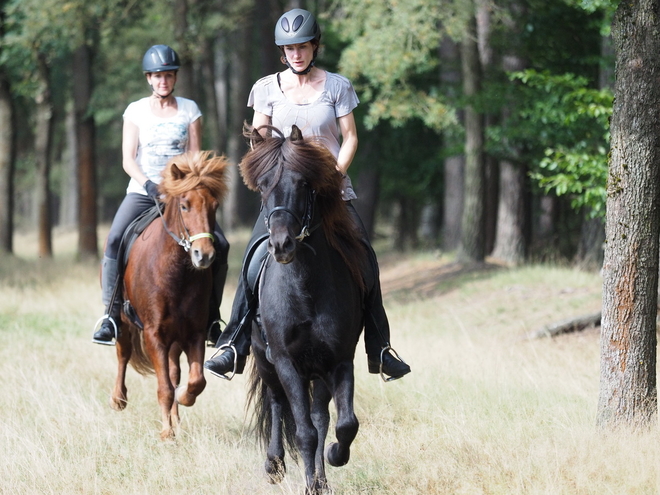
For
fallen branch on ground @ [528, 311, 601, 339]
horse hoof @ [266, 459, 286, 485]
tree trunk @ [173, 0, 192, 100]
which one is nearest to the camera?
horse hoof @ [266, 459, 286, 485]

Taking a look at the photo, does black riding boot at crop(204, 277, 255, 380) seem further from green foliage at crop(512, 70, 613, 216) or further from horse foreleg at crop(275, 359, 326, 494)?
green foliage at crop(512, 70, 613, 216)

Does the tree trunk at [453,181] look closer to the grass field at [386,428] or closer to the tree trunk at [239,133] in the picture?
the tree trunk at [239,133]

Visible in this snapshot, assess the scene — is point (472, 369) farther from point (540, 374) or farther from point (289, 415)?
point (289, 415)

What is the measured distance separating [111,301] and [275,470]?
2.82 meters

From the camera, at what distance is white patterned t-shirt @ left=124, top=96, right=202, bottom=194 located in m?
8.13

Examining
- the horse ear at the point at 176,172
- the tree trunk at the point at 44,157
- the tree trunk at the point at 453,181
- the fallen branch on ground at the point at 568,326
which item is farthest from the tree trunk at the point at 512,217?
the horse ear at the point at 176,172

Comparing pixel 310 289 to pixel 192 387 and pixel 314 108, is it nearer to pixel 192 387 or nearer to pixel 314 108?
pixel 314 108

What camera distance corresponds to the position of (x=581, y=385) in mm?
8531

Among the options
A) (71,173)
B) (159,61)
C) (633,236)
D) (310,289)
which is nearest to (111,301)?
(159,61)

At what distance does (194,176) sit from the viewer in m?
7.40

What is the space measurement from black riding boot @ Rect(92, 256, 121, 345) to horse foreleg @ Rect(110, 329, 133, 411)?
26 centimetres

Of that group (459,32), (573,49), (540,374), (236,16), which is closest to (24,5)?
(236,16)

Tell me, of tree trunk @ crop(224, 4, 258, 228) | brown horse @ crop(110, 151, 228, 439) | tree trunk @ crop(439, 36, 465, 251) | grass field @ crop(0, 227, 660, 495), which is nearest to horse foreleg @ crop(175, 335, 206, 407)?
brown horse @ crop(110, 151, 228, 439)

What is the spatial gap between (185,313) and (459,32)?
1082 cm
